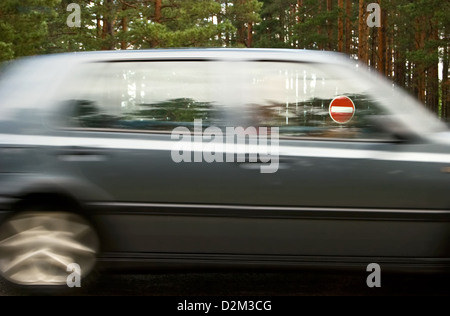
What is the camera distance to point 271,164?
423cm

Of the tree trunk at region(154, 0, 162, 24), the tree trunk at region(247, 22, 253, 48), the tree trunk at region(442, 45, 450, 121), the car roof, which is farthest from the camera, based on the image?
the tree trunk at region(247, 22, 253, 48)

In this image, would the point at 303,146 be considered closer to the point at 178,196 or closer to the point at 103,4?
the point at 178,196

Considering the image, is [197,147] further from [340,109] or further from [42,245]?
[42,245]

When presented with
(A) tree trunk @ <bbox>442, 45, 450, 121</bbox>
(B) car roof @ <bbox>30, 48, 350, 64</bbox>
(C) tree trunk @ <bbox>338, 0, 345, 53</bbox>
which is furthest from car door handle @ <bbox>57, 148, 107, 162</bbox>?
(C) tree trunk @ <bbox>338, 0, 345, 53</bbox>

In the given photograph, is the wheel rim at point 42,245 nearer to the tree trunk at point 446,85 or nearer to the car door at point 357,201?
the car door at point 357,201

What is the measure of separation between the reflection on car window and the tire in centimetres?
68

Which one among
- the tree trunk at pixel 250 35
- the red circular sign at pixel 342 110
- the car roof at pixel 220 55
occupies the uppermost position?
the tree trunk at pixel 250 35

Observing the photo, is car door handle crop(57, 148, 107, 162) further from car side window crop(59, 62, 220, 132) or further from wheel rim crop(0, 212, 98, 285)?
wheel rim crop(0, 212, 98, 285)

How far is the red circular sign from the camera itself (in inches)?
169

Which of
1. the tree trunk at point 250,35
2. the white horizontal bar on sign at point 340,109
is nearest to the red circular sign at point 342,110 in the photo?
the white horizontal bar on sign at point 340,109

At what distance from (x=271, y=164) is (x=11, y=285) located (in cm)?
193

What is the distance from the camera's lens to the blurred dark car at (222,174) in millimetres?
4172

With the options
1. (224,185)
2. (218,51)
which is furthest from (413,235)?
(218,51)

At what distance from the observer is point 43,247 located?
428 centimetres
